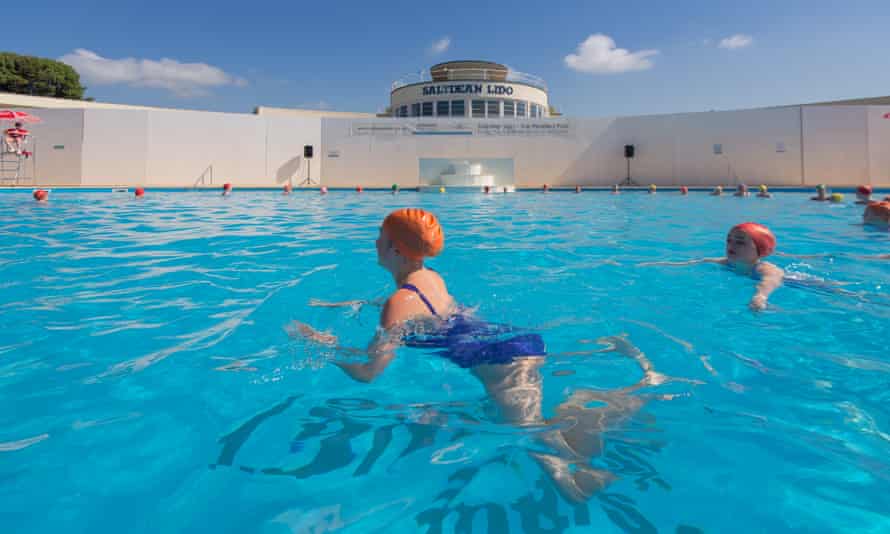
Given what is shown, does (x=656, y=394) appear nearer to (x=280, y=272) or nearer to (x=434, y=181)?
(x=280, y=272)

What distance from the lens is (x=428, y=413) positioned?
1.61 meters

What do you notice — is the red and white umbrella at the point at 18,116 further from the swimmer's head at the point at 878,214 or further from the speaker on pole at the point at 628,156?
the swimmer's head at the point at 878,214

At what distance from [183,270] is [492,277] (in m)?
2.51

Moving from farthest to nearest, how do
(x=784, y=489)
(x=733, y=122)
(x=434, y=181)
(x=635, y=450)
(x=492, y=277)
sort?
(x=434, y=181)
(x=733, y=122)
(x=492, y=277)
(x=635, y=450)
(x=784, y=489)

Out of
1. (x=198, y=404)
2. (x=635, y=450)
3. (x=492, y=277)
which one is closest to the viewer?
(x=635, y=450)

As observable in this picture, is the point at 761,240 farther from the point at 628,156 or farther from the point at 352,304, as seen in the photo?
the point at 628,156

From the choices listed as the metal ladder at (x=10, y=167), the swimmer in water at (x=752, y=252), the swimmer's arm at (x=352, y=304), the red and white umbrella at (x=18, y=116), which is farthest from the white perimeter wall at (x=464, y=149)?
the swimmer's arm at (x=352, y=304)

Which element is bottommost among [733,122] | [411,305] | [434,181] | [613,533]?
[613,533]

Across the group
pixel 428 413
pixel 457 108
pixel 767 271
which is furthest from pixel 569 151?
pixel 428 413

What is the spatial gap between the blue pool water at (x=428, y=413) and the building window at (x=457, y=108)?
2383 cm

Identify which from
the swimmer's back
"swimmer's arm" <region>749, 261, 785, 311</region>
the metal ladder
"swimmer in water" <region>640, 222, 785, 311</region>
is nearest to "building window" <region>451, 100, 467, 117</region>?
the metal ladder

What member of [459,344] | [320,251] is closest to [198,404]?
[459,344]

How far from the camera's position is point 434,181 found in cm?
2122

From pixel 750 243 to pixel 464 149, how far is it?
60.1 feet
